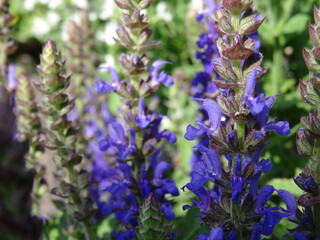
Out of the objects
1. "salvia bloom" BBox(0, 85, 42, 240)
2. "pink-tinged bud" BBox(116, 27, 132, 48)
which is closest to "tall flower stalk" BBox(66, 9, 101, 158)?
"pink-tinged bud" BBox(116, 27, 132, 48)

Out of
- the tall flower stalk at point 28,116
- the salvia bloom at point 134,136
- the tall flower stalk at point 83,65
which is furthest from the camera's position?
the tall flower stalk at point 83,65

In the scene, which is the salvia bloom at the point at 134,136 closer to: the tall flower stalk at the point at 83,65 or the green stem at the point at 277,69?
the tall flower stalk at the point at 83,65

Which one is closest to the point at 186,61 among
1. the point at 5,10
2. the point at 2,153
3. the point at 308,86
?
the point at 5,10

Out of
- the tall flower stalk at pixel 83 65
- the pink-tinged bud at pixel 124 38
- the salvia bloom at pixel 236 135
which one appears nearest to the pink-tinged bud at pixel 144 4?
the pink-tinged bud at pixel 124 38

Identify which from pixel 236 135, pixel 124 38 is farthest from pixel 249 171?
pixel 124 38

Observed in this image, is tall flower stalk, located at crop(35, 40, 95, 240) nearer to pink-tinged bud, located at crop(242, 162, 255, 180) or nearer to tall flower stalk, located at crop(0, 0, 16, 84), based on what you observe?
tall flower stalk, located at crop(0, 0, 16, 84)

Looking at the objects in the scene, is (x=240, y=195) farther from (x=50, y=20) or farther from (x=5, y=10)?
(x=50, y=20)
